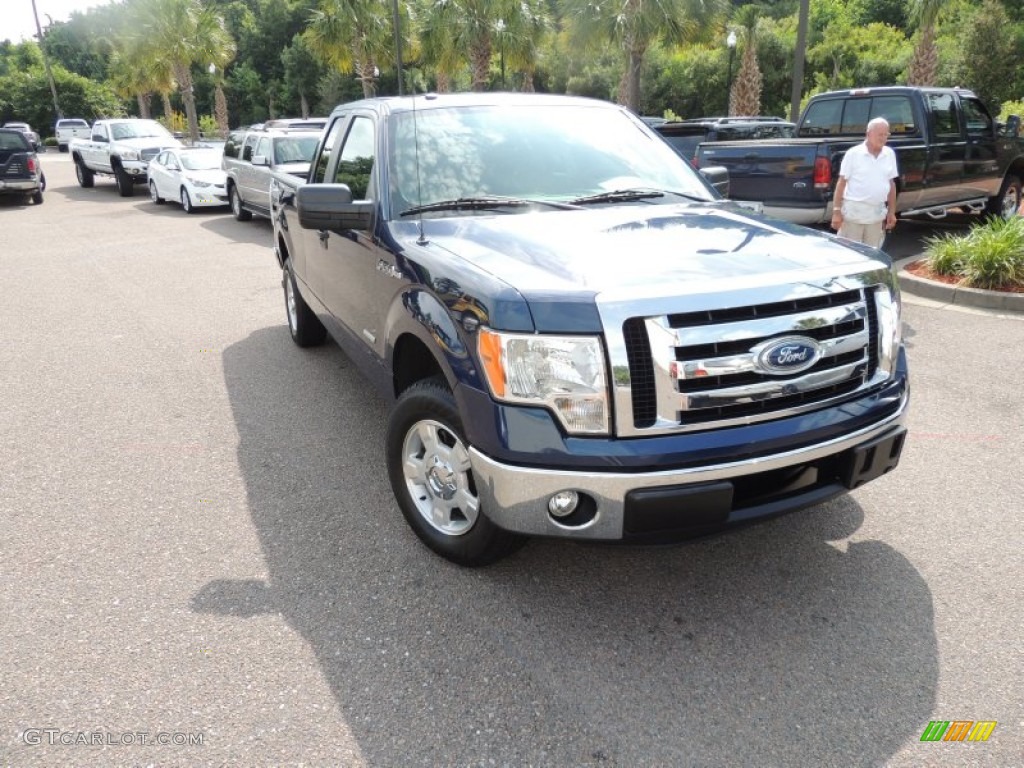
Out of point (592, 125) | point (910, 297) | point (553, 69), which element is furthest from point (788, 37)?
point (592, 125)

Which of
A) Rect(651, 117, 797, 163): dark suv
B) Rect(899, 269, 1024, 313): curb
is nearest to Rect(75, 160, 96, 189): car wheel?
Rect(651, 117, 797, 163): dark suv

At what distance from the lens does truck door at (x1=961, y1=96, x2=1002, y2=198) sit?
1002cm

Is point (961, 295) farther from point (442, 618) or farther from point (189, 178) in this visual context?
point (189, 178)

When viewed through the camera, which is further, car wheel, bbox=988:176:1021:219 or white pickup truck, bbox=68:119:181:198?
white pickup truck, bbox=68:119:181:198

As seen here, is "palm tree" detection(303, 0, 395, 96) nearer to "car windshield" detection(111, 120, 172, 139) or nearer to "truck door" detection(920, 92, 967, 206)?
"car windshield" detection(111, 120, 172, 139)

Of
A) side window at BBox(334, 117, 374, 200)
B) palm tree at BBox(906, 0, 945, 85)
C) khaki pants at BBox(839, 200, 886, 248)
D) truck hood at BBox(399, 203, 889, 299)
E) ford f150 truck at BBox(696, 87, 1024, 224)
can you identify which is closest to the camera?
truck hood at BBox(399, 203, 889, 299)

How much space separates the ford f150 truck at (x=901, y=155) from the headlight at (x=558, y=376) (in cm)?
672

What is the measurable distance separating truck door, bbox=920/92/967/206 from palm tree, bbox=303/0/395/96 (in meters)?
23.5

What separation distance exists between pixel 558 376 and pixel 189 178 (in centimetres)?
1680

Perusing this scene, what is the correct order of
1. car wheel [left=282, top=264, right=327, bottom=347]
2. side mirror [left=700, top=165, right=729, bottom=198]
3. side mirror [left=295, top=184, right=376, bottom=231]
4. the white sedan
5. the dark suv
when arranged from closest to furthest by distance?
1. side mirror [left=295, top=184, right=376, bottom=231]
2. side mirror [left=700, top=165, right=729, bottom=198]
3. car wheel [left=282, top=264, right=327, bottom=347]
4. the dark suv
5. the white sedan

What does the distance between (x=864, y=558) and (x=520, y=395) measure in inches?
71.3

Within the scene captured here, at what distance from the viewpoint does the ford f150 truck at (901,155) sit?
850 cm

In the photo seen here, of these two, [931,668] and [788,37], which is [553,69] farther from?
[931,668]

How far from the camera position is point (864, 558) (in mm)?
3363
